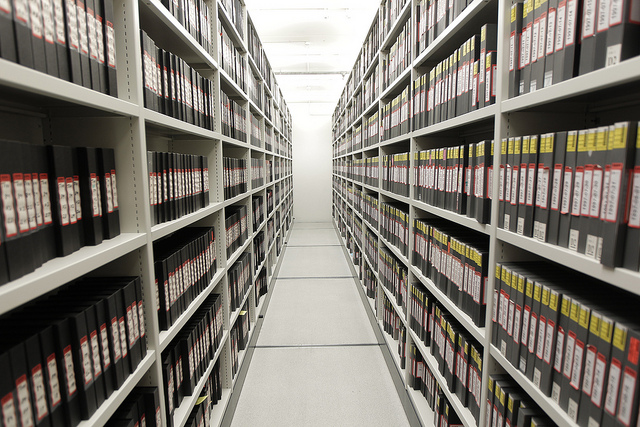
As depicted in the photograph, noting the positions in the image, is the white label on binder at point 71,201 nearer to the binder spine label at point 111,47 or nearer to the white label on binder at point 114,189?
the white label on binder at point 114,189

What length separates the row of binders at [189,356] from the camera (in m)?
1.22

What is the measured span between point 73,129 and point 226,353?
1.42 metres

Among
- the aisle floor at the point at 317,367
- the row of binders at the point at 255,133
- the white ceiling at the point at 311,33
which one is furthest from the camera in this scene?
the white ceiling at the point at 311,33

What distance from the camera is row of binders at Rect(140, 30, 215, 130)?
1.07 metres

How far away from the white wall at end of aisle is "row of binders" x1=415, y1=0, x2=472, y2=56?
646cm

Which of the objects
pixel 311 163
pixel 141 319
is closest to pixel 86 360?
pixel 141 319

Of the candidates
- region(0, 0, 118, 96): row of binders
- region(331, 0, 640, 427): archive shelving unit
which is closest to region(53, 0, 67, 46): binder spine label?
region(0, 0, 118, 96): row of binders

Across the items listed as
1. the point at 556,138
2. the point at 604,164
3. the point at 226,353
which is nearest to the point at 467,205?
the point at 556,138

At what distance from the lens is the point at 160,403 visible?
1.06 meters

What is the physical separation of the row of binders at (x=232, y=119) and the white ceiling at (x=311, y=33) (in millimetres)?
1736

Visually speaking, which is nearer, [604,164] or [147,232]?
[604,164]

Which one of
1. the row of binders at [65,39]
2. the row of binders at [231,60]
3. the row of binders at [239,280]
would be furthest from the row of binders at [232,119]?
the row of binders at [65,39]

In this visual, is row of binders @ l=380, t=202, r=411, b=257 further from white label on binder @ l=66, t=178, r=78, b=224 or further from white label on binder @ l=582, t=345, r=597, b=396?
white label on binder @ l=66, t=178, r=78, b=224

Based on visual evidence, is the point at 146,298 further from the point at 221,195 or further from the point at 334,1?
the point at 334,1
